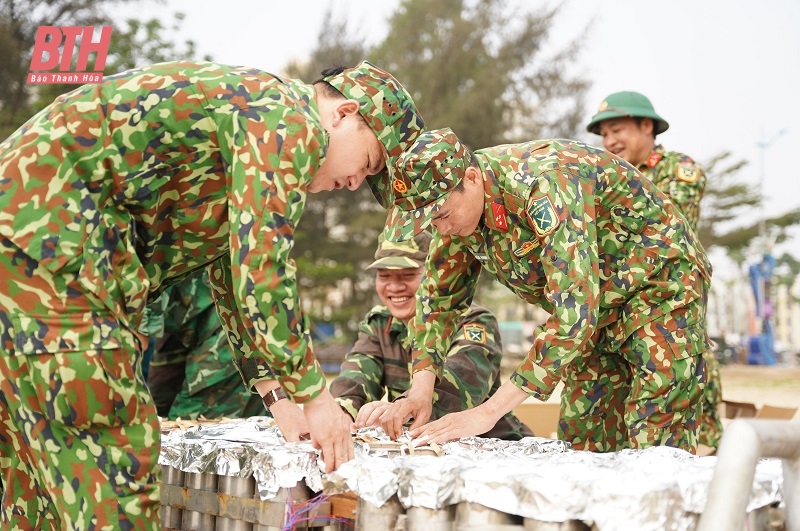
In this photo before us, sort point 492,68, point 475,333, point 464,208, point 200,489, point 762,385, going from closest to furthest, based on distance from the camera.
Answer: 1. point 200,489
2. point 464,208
3. point 475,333
4. point 762,385
5. point 492,68

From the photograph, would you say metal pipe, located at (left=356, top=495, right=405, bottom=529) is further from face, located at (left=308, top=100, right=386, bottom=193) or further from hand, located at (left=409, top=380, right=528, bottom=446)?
face, located at (left=308, top=100, right=386, bottom=193)

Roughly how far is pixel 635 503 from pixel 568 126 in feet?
78.9

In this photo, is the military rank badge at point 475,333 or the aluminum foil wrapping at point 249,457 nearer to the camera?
the aluminum foil wrapping at point 249,457

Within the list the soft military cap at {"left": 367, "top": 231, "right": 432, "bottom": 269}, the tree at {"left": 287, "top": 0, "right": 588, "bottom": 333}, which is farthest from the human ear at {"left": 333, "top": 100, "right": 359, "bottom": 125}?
the tree at {"left": 287, "top": 0, "right": 588, "bottom": 333}

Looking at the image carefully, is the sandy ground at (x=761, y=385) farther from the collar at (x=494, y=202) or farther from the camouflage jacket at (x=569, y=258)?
the collar at (x=494, y=202)

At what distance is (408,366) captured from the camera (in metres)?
4.48

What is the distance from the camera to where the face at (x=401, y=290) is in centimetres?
450

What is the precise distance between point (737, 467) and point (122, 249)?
148 centimetres

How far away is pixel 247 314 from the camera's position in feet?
6.96

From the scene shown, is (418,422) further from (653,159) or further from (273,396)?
(653,159)

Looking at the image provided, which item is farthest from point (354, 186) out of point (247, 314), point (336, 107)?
point (247, 314)

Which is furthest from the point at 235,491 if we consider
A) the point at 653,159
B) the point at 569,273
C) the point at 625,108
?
the point at 653,159

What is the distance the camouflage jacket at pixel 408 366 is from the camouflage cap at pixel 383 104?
1.78 metres

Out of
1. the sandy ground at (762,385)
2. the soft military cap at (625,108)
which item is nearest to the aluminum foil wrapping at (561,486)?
the soft military cap at (625,108)
